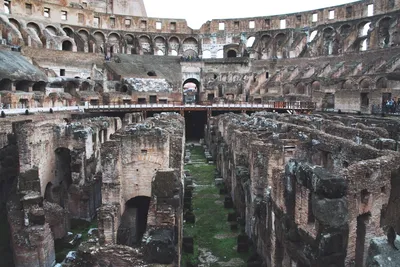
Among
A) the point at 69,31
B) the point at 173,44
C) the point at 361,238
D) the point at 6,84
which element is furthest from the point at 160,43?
the point at 361,238

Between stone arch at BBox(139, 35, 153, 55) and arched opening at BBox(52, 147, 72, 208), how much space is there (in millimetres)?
48433

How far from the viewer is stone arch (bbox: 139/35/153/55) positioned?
6119 centimetres

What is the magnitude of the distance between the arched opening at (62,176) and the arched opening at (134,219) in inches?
170

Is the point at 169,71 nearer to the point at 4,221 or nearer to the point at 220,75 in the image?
the point at 220,75

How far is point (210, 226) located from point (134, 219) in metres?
3.26

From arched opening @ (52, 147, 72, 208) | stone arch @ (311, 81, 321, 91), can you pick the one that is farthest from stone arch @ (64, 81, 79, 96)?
arched opening @ (52, 147, 72, 208)

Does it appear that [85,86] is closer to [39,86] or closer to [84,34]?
[39,86]

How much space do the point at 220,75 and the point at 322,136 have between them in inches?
1700

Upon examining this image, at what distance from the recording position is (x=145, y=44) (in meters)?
62.2

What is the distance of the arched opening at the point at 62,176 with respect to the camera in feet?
44.5

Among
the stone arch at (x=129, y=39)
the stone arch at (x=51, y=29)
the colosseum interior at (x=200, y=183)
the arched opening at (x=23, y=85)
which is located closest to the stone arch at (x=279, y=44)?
the colosseum interior at (x=200, y=183)

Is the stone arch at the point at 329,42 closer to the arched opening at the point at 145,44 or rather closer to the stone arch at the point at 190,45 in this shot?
the stone arch at the point at 190,45

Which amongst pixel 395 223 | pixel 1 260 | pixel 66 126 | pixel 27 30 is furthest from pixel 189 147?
pixel 27 30

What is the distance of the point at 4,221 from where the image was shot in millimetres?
12391
